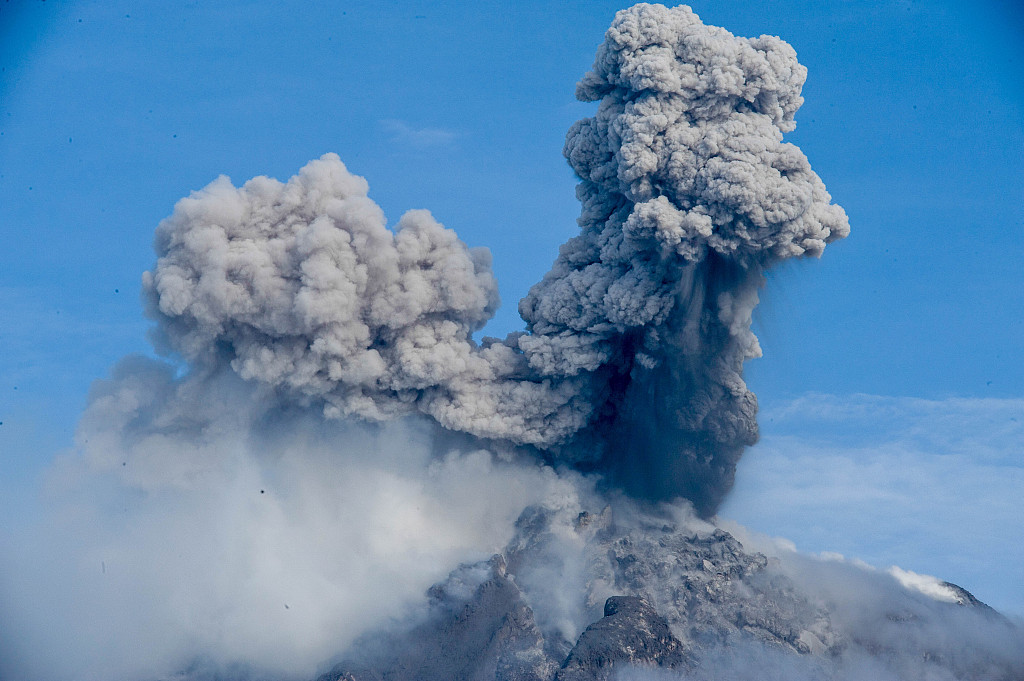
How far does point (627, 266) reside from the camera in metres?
41.9

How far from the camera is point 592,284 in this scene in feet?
138

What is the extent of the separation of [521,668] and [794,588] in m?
10.4

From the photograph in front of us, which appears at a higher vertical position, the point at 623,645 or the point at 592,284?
the point at 592,284

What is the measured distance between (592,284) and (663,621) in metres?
11.6

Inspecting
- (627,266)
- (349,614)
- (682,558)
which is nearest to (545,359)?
(627,266)

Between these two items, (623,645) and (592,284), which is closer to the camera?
(623,645)

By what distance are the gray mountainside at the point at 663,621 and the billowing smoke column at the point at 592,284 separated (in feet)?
11.1

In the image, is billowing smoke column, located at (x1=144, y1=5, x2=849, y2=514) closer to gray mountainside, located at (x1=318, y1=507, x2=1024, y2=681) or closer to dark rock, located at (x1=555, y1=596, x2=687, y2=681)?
gray mountainside, located at (x1=318, y1=507, x2=1024, y2=681)

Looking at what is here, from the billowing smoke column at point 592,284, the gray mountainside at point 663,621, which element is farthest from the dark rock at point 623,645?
the billowing smoke column at point 592,284

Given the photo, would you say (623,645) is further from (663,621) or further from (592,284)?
(592,284)

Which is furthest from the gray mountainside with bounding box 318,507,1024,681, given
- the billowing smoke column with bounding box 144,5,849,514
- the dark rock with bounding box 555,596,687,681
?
the billowing smoke column with bounding box 144,5,849,514

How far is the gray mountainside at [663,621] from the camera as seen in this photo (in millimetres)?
39625

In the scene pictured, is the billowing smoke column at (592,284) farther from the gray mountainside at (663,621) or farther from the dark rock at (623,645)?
the dark rock at (623,645)

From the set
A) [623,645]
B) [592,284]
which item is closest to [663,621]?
[623,645]
